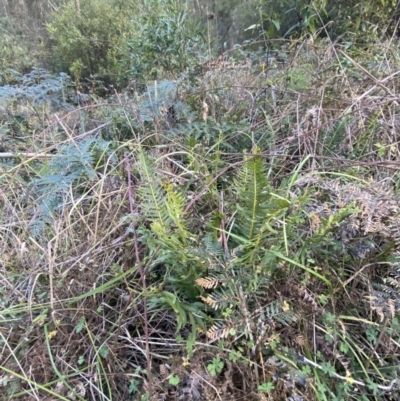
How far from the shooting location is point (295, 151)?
1.17 meters

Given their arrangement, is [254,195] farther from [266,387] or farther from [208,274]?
[266,387]

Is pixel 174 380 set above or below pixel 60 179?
below

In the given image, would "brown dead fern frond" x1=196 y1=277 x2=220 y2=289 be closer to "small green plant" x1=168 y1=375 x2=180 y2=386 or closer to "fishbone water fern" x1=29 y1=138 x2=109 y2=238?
"small green plant" x1=168 y1=375 x2=180 y2=386

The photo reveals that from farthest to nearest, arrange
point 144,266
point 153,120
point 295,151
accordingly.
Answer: point 153,120 < point 295,151 < point 144,266

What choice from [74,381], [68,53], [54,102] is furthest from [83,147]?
[68,53]

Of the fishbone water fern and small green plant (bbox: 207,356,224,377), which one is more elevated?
the fishbone water fern

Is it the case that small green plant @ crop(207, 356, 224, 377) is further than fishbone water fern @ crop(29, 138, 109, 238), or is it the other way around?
fishbone water fern @ crop(29, 138, 109, 238)

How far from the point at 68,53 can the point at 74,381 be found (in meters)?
4.35

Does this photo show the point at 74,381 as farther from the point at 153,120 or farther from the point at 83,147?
the point at 153,120

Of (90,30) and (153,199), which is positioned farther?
(90,30)

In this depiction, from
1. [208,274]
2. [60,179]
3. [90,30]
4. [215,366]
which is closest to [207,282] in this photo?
[208,274]

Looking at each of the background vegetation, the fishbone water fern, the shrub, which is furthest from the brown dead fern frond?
the shrub

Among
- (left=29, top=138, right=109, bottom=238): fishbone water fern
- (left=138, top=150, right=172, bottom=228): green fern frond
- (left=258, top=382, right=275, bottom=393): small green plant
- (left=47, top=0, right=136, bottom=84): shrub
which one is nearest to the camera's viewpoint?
(left=258, top=382, right=275, bottom=393): small green plant

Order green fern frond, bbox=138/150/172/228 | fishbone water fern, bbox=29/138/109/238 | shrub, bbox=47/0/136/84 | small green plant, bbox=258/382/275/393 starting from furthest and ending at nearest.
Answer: shrub, bbox=47/0/136/84, fishbone water fern, bbox=29/138/109/238, green fern frond, bbox=138/150/172/228, small green plant, bbox=258/382/275/393
